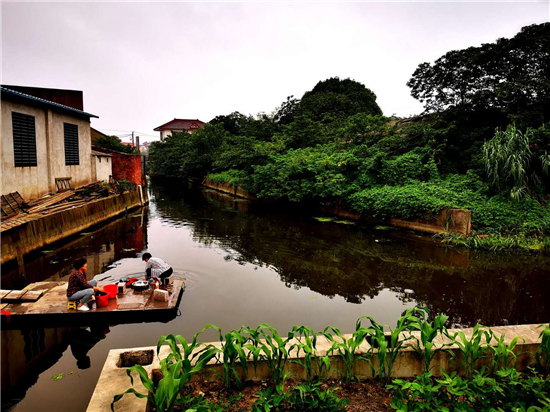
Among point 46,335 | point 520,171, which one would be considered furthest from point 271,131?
point 46,335

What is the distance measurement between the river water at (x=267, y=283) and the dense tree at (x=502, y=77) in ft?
24.5

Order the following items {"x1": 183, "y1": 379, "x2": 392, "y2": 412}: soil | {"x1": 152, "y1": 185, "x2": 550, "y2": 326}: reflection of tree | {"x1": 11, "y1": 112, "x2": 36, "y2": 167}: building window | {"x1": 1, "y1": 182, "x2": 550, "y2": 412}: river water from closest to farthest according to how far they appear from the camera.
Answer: {"x1": 183, "y1": 379, "x2": 392, "y2": 412}: soil, {"x1": 1, "y1": 182, "x2": 550, "y2": 412}: river water, {"x1": 152, "y1": 185, "x2": 550, "y2": 326}: reflection of tree, {"x1": 11, "y1": 112, "x2": 36, "y2": 167}: building window

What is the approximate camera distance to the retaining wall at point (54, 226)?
33.4ft

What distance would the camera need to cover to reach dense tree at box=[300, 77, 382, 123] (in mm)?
33938

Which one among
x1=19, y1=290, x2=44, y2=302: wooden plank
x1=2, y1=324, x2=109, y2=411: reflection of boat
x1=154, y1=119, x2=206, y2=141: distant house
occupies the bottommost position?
x1=2, y1=324, x2=109, y2=411: reflection of boat

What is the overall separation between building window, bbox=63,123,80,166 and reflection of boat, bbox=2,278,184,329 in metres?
12.2

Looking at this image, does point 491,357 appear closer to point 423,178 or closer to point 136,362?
point 136,362

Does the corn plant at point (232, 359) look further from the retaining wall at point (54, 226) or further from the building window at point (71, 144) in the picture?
the building window at point (71, 144)

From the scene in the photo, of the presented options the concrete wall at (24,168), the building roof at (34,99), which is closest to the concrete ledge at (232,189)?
the building roof at (34,99)

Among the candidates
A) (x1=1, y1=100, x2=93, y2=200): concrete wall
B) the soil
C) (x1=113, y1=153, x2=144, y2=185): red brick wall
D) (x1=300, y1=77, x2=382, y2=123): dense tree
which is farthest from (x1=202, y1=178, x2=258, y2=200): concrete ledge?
the soil

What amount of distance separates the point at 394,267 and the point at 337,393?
25.7 feet

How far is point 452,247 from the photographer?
1284 centimetres

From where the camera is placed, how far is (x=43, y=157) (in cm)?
1508

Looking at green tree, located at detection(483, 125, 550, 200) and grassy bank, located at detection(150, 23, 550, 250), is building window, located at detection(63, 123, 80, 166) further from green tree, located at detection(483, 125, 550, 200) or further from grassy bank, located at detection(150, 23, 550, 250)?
green tree, located at detection(483, 125, 550, 200)
